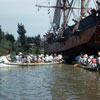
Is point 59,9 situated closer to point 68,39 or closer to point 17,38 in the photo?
point 68,39

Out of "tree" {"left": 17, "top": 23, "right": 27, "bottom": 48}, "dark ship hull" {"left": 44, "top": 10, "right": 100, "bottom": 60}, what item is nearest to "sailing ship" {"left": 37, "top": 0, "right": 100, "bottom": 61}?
"dark ship hull" {"left": 44, "top": 10, "right": 100, "bottom": 60}

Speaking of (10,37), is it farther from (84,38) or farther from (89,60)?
(89,60)

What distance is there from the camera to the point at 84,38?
109 ft

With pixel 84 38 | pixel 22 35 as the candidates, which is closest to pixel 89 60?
pixel 84 38

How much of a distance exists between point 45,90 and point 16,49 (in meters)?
81.0

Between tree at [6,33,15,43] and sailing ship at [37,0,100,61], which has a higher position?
tree at [6,33,15,43]

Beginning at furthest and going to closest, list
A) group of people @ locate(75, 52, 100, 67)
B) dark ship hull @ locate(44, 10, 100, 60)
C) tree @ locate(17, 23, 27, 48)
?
tree @ locate(17, 23, 27, 48) → dark ship hull @ locate(44, 10, 100, 60) → group of people @ locate(75, 52, 100, 67)

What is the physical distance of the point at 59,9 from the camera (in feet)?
180

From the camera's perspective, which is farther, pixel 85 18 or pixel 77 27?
pixel 77 27

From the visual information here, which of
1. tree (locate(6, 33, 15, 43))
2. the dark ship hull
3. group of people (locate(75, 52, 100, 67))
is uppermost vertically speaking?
tree (locate(6, 33, 15, 43))

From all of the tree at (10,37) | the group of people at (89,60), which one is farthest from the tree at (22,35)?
the group of people at (89,60)

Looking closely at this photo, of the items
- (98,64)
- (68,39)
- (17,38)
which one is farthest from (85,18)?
(17,38)

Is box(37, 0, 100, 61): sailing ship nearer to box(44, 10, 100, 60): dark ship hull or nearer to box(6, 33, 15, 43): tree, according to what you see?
box(44, 10, 100, 60): dark ship hull

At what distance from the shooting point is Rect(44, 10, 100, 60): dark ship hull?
30.9m
